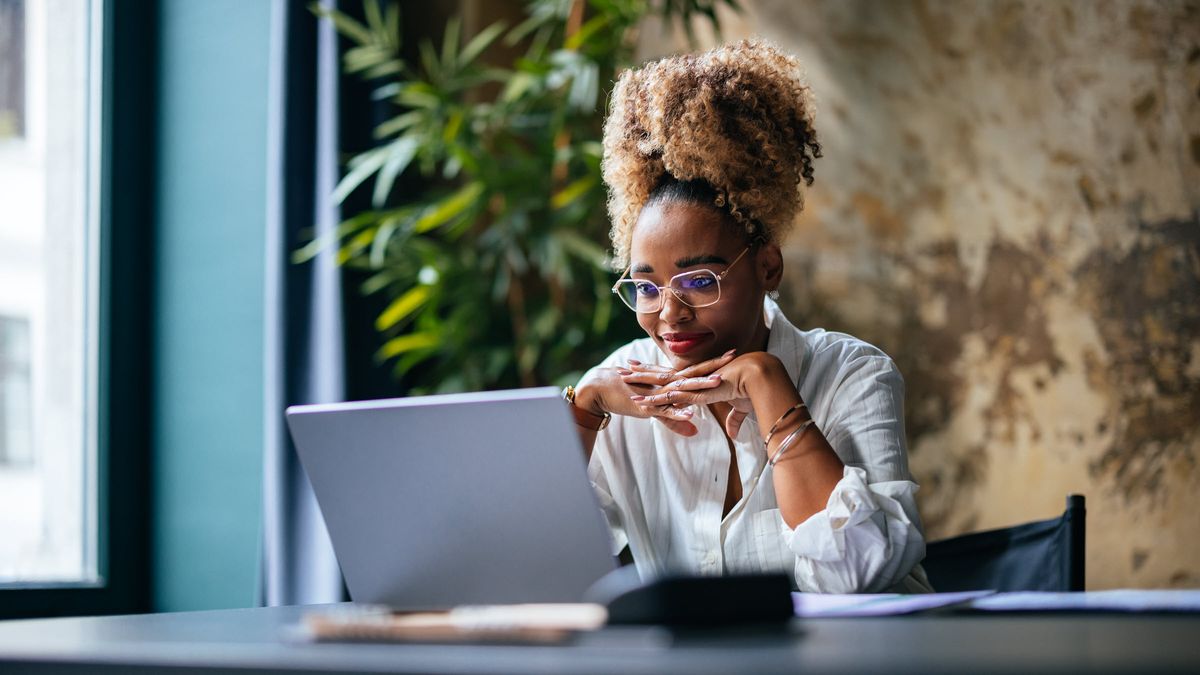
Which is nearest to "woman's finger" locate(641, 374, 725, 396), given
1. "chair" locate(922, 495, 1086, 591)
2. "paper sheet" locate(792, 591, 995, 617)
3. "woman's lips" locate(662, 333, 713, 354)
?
"woman's lips" locate(662, 333, 713, 354)

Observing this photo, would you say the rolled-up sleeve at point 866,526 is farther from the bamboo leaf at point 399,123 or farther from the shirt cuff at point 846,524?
the bamboo leaf at point 399,123

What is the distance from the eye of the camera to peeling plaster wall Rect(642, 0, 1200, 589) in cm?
243

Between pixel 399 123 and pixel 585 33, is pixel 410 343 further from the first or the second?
pixel 585 33

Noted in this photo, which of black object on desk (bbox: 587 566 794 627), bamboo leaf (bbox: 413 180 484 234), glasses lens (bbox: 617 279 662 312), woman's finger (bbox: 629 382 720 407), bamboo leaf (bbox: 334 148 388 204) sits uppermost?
bamboo leaf (bbox: 334 148 388 204)

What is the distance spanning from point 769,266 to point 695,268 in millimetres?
148

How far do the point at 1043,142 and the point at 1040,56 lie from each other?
18 centimetres

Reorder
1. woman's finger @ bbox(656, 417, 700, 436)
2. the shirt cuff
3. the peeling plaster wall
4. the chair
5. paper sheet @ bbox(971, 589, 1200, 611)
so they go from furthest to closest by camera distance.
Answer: the peeling plaster wall, woman's finger @ bbox(656, 417, 700, 436), the chair, the shirt cuff, paper sheet @ bbox(971, 589, 1200, 611)

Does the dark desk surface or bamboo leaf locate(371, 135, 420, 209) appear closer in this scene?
the dark desk surface

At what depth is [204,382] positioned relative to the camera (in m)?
2.96

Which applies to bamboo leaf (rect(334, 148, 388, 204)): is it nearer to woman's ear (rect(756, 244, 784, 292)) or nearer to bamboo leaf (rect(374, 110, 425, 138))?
bamboo leaf (rect(374, 110, 425, 138))

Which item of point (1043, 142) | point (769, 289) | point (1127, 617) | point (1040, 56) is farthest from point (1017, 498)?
point (1127, 617)

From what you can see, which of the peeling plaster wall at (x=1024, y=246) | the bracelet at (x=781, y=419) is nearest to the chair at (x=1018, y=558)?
the bracelet at (x=781, y=419)

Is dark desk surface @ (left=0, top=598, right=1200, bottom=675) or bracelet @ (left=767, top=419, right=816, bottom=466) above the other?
bracelet @ (left=767, top=419, right=816, bottom=466)

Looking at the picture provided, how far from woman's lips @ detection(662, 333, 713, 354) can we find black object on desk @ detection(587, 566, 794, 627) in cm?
86
